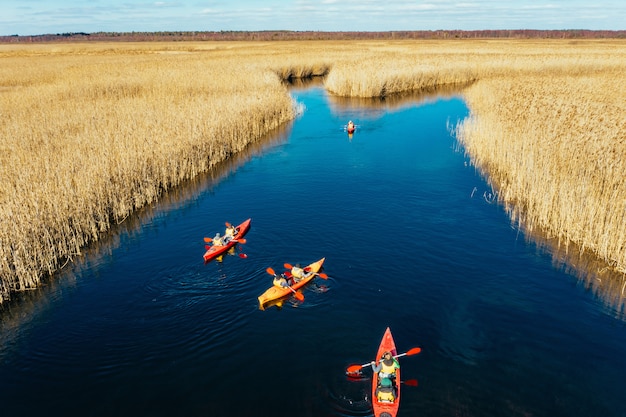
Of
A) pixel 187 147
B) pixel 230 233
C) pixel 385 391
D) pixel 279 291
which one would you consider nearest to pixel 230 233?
pixel 230 233

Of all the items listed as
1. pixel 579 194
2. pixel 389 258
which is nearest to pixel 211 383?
pixel 389 258

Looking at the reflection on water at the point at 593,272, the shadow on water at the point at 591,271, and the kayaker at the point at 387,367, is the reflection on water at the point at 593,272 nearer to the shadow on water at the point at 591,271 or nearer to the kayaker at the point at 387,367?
the shadow on water at the point at 591,271

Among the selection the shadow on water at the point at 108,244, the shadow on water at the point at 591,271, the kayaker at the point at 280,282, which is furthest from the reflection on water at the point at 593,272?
the shadow on water at the point at 108,244

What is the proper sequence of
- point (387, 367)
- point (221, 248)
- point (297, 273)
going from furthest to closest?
point (221, 248)
point (297, 273)
point (387, 367)

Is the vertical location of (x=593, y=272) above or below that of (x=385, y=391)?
above

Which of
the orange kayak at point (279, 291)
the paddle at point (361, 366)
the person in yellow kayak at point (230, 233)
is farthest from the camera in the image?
the person in yellow kayak at point (230, 233)

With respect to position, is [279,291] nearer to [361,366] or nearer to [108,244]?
[361,366]
